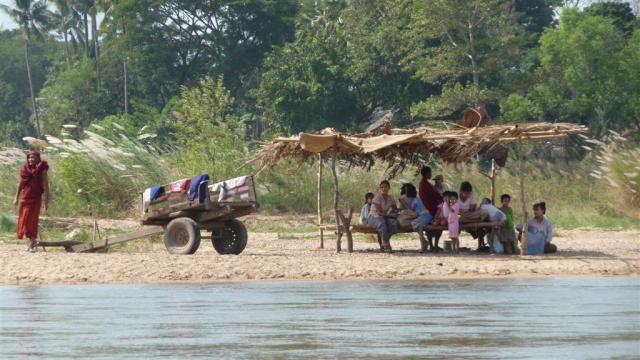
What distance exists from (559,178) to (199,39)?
36.3 metres

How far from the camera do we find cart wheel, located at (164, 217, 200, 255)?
2056cm

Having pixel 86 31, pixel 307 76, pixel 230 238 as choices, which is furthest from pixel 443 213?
pixel 86 31

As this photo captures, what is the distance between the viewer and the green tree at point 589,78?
155 ft

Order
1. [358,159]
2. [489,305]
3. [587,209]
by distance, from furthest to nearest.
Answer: [587,209] → [358,159] → [489,305]

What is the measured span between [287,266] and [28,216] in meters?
3.80

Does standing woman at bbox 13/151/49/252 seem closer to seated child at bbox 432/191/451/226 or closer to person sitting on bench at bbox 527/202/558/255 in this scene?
seated child at bbox 432/191/451/226

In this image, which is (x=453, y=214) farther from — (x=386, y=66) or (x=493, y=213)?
(x=386, y=66)

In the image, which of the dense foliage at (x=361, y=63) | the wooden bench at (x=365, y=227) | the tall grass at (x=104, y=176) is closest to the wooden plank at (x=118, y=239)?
the wooden bench at (x=365, y=227)

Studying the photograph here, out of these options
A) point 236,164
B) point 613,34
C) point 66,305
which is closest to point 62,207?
point 236,164

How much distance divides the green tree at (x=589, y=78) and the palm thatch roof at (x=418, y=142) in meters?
25.2

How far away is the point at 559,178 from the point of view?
31672mm

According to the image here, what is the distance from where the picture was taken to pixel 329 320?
45.4 feet

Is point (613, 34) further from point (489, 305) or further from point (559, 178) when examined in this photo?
point (489, 305)

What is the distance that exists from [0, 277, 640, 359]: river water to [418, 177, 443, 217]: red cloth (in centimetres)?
303
